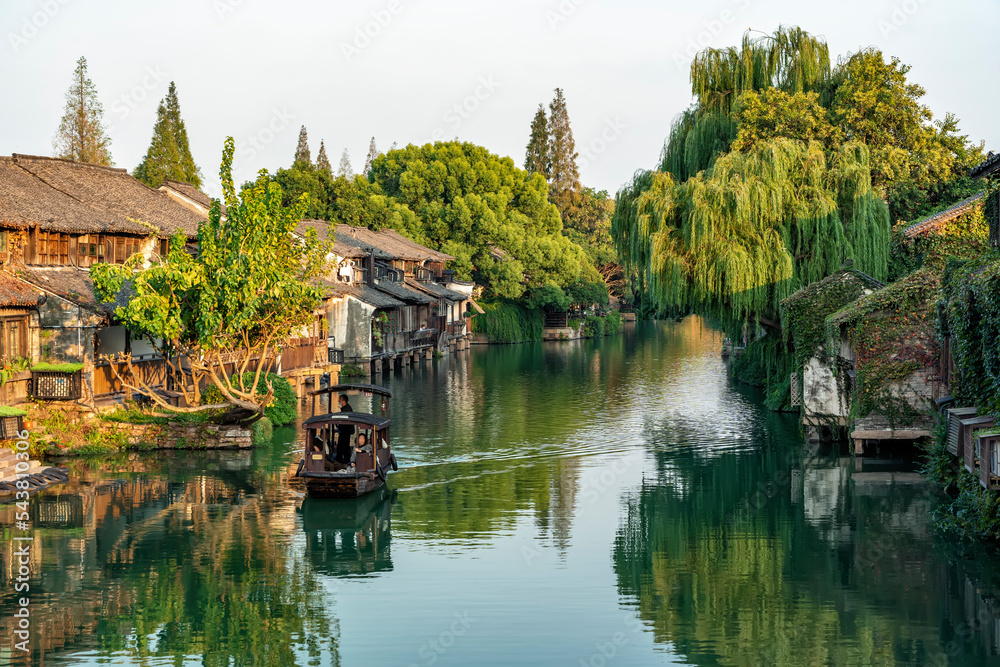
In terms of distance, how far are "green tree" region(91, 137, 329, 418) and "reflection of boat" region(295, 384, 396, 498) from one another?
4.80 meters

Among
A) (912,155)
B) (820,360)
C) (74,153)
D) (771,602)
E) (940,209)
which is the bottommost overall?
A: (771,602)

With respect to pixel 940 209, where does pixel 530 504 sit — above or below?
below

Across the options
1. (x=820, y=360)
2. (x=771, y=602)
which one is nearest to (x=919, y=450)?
(x=820, y=360)

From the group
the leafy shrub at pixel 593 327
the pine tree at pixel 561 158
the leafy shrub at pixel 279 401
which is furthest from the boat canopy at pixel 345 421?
the pine tree at pixel 561 158

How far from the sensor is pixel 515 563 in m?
21.0

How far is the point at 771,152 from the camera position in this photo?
1567 inches

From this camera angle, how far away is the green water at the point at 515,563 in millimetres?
16281

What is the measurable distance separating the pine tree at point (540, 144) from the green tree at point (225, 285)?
3499 inches

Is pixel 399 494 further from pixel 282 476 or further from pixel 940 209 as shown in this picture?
pixel 940 209

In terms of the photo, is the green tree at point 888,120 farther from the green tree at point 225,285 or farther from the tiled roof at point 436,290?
the tiled roof at point 436,290

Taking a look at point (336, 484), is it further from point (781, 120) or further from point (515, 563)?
point (781, 120)

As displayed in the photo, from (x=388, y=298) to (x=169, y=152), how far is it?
2289cm

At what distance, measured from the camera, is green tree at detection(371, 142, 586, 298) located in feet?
284

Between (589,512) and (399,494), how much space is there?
545cm
